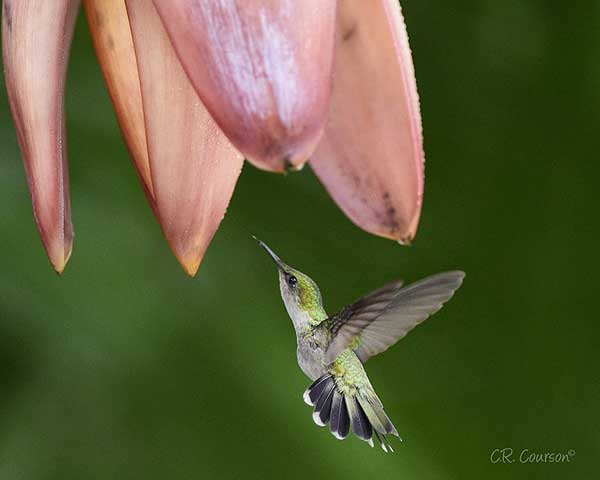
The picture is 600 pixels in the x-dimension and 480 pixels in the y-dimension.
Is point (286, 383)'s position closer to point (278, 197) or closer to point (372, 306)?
point (278, 197)

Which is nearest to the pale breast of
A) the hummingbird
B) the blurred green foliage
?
the hummingbird

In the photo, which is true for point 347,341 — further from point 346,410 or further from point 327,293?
point 327,293

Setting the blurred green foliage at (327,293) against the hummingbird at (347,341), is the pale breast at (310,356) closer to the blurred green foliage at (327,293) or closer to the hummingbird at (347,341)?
the hummingbird at (347,341)

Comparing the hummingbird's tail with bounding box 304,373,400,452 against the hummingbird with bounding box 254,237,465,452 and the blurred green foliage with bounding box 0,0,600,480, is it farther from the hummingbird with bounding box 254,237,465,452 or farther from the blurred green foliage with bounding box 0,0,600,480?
the blurred green foliage with bounding box 0,0,600,480

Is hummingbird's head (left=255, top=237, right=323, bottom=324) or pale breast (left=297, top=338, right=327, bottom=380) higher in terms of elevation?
hummingbird's head (left=255, top=237, right=323, bottom=324)

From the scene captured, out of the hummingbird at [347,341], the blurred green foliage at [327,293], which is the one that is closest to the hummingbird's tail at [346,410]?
the hummingbird at [347,341]

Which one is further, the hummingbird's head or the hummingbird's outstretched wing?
the hummingbird's head

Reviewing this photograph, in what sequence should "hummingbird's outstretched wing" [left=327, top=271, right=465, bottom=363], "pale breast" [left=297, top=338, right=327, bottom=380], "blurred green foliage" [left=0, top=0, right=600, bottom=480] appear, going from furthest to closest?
"blurred green foliage" [left=0, top=0, right=600, bottom=480] < "pale breast" [left=297, top=338, right=327, bottom=380] < "hummingbird's outstretched wing" [left=327, top=271, right=465, bottom=363]

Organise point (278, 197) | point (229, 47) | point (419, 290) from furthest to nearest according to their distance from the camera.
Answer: point (278, 197) → point (419, 290) → point (229, 47)

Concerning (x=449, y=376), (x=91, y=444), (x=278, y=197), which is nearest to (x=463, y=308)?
(x=449, y=376)

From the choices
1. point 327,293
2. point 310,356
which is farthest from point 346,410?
point 327,293
